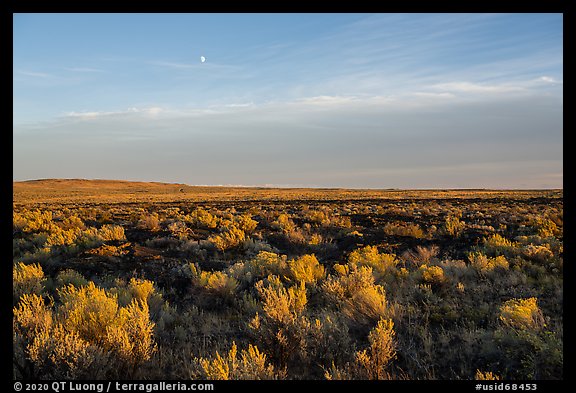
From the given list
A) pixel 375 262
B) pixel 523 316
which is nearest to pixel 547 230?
pixel 375 262

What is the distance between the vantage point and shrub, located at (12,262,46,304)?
24.1ft

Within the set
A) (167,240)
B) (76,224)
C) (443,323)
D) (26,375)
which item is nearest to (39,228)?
(76,224)

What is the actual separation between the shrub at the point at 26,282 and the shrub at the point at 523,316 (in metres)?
8.27

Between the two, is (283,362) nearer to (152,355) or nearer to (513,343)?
(152,355)

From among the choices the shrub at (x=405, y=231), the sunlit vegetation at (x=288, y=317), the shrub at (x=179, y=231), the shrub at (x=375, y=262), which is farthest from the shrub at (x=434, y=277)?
the shrub at (x=179, y=231)

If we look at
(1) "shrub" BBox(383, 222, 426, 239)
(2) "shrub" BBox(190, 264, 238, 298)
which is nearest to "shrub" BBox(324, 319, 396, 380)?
(2) "shrub" BBox(190, 264, 238, 298)

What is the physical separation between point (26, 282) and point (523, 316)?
9.12 m

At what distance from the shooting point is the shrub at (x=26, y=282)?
289 inches

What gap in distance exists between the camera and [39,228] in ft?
52.7

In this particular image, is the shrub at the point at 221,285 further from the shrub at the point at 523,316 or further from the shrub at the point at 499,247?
the shrub at the point at 499,247

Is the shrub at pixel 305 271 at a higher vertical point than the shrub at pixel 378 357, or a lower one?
higher

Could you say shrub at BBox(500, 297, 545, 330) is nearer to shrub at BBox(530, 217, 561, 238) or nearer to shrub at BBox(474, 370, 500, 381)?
shrub at BBox(474, 370, 500, 381)
